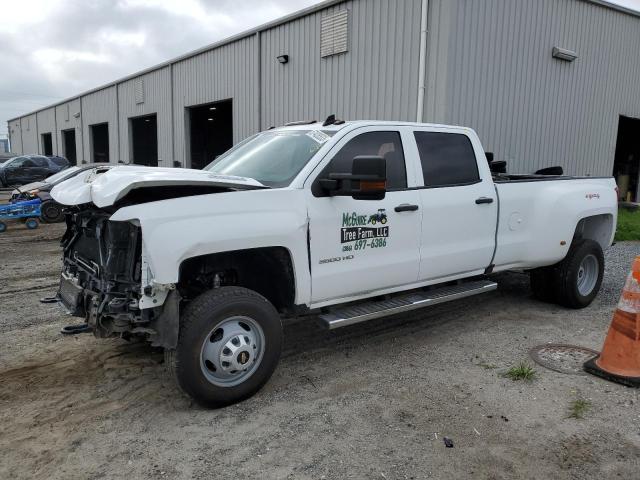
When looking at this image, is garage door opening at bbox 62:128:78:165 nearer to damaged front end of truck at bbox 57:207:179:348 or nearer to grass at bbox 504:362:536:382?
damaged front end of truck at bbox 57:207:179:348

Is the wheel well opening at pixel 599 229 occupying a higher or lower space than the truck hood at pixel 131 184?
lower

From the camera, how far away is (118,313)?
352 centimetres

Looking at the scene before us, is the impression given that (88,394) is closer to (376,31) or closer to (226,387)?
(226,387)

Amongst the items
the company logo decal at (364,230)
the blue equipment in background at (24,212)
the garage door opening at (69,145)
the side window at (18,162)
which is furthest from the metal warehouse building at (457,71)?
the garage door opening at (69,145)

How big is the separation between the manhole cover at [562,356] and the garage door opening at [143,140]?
21506mm

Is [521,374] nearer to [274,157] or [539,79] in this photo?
[274,157]

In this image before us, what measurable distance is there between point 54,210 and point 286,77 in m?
6.60

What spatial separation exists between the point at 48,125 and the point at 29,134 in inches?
368

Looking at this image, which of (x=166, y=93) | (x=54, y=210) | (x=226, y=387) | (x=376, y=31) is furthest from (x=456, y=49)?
(x=166, y=93)

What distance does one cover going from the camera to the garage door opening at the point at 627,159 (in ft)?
63.0

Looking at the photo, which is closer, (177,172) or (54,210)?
(177,172)

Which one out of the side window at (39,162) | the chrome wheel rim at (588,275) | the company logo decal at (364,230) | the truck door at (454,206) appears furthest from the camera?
the side window at (39,162)

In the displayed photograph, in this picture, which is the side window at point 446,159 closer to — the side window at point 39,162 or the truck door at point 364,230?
the truck door at point 364,230

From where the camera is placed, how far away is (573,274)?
20.2ft
